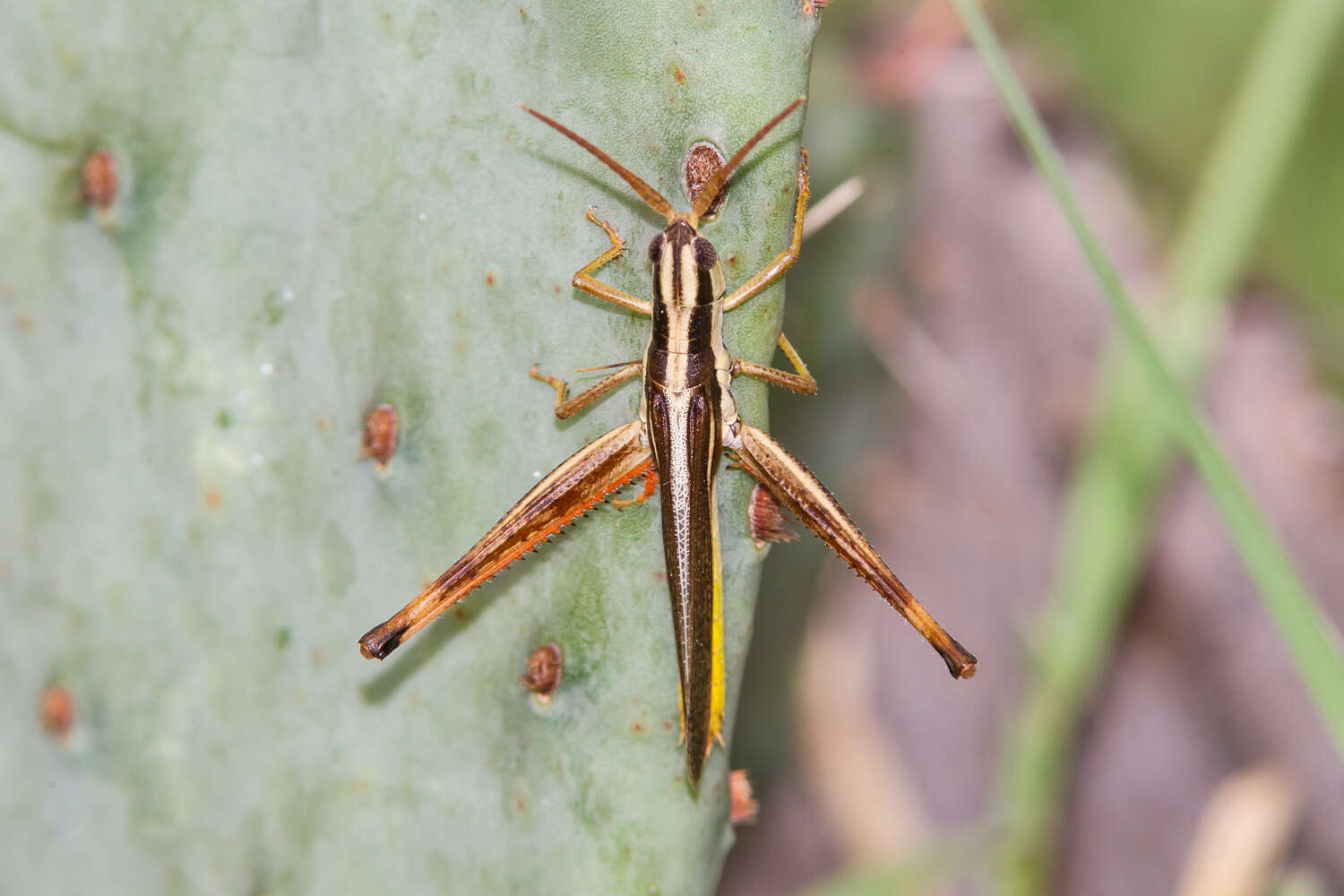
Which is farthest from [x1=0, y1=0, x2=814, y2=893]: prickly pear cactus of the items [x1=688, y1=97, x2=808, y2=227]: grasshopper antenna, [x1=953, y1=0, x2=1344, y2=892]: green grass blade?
[x1=953, y1=0, x2=1344, y2=892]: green grass blade

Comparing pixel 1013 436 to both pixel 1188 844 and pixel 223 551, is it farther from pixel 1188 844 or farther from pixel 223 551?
pixel 223 551

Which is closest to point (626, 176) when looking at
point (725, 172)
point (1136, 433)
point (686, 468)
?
point (725, 172)

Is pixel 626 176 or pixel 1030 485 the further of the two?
pixel 1030 485

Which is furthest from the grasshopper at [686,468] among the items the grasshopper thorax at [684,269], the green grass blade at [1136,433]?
the green grass blade at [1136,433]

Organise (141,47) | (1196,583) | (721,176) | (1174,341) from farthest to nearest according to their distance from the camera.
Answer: (1196,583)
(1174,341)
(141,47)
(721,176)

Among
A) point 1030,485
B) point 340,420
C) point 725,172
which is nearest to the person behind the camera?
point 725,172

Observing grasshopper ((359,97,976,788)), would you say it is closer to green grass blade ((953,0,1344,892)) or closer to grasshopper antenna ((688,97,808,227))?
grasshopper antenna ((688,97,808,227))

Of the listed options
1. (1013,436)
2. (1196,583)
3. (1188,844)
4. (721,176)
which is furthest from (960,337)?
(721,176)

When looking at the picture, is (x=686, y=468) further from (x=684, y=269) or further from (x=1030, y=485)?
(x=1030, y=485)
